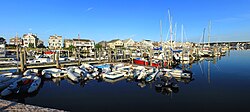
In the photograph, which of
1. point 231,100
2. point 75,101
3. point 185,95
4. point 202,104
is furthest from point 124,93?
point 231,100

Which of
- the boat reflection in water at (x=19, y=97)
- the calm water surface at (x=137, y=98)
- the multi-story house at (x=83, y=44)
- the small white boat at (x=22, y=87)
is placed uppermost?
the multi-story house at (x=83, y=44)

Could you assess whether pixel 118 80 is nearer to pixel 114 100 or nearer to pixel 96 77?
pixel 96 77

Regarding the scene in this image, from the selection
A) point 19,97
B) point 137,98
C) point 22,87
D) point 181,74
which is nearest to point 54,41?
point 22,87

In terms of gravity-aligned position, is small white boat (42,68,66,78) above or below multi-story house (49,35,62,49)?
below

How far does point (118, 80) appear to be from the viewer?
87.2ft

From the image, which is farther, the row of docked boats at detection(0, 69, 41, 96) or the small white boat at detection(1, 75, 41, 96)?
the row of docked boats at detection(0, 69, 41, 96)

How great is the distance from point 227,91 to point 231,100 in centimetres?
398

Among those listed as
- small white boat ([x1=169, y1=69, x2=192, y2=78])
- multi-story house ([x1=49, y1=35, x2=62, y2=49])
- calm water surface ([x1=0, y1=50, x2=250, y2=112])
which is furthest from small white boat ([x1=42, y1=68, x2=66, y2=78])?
multi-story house ([x1=49, y1=35, x2=62, y2=49])

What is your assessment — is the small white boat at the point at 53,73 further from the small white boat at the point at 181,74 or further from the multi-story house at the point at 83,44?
the multi-story house at the point at 83,44

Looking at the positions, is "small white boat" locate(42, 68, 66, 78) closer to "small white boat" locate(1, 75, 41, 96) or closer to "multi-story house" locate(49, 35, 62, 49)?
"small white boat" locate(1, 75, 41, 96)

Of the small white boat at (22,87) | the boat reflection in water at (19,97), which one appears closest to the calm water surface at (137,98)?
the boat reflection in water at (19,97)

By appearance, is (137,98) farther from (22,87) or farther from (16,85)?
(16,85)

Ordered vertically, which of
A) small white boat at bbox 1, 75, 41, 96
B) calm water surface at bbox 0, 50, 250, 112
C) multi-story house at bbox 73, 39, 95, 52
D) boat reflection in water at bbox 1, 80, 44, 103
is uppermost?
multi-story house at bbox 73, 39, 95, 52

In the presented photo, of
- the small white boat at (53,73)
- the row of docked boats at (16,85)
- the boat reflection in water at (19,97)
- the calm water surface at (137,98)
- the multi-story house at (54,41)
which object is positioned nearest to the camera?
the calm water surface at (137,98)
